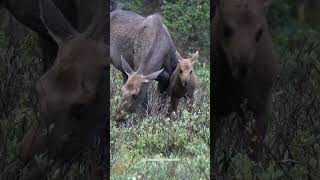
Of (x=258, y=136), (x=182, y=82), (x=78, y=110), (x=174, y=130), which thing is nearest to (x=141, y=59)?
(x=182, y=82)

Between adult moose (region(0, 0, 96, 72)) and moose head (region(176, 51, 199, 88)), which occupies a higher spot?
adult moose (region(0, 0, 96, 72))

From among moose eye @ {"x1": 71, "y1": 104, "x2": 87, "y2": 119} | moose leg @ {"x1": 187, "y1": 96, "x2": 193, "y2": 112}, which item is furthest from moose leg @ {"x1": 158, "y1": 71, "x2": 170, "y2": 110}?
moose eye @ {"x1": 71, "y1": 104, "x2": 87, "y2": 119}

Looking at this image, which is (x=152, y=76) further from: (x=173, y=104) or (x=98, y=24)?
(x=98, y=24)

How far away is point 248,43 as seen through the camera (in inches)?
111

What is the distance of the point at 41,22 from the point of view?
285 cm

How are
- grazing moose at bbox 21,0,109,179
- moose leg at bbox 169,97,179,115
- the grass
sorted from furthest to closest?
moose leg at bbox 169,97,179,115 → the grass → grazing moose at bbox 21,0,109,179

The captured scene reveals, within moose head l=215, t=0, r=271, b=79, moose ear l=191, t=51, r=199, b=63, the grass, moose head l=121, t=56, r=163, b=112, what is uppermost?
moose head l=215, t=0, r=271, b=79

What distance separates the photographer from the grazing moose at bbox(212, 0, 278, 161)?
282 cm

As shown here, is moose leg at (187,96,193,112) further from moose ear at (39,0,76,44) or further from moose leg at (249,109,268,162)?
moose ear at (39,0,76,44)

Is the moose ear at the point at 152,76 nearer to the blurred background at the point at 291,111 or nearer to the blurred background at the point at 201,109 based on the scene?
the blurred background at the point at 201,109

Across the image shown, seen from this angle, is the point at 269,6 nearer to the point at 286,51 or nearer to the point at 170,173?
the point at 286,51

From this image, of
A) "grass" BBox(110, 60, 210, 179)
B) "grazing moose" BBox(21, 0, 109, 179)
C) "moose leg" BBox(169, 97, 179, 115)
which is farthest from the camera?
"moose leg" BBox(169, 97, 179, 115)

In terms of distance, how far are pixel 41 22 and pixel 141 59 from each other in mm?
506

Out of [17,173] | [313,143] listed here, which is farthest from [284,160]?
[17,173]
